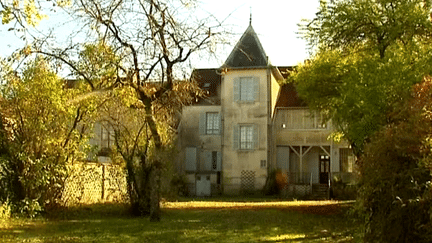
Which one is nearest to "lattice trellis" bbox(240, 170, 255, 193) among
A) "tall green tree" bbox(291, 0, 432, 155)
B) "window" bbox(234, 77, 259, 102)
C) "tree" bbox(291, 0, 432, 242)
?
"window" bbox(234, 77, 259, 102)

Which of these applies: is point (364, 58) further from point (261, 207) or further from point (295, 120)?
point (295, 120)

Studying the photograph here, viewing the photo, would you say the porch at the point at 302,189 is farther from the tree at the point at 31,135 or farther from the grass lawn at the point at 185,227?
the tree at the point at 31,135

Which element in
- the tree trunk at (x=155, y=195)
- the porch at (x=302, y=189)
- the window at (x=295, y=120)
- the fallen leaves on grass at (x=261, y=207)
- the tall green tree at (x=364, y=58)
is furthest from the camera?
the window at (x=295, y=120)

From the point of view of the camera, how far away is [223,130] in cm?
4525

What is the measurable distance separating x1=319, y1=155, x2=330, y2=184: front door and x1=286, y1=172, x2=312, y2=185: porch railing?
176 centimetres

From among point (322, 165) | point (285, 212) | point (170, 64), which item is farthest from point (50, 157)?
point (322, 165)

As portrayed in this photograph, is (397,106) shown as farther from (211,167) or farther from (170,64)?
(211,167)

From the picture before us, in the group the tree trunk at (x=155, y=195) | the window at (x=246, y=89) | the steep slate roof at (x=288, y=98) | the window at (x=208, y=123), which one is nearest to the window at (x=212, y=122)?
the window at (x=208, y=123)

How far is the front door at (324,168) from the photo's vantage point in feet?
153

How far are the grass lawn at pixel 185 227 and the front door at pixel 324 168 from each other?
21.4 metres

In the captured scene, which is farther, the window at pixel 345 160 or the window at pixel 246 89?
the window at pixel 345 160

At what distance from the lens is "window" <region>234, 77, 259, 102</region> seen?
146ft

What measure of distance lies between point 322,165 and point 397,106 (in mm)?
34389

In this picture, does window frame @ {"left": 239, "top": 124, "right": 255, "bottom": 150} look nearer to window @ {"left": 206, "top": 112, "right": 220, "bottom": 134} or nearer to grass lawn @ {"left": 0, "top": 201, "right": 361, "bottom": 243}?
window @ {"left": 206, "top": 112, "right": 220, "bottom": 134}
